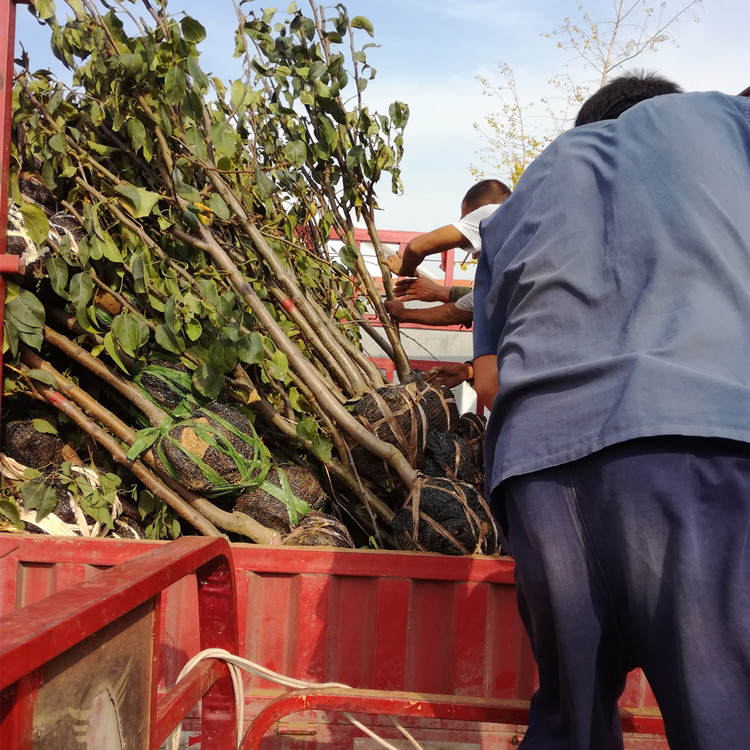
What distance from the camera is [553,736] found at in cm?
119

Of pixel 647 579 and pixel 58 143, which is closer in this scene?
pixel 647 579

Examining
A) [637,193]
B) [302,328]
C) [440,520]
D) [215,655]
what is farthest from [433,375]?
[637,193]

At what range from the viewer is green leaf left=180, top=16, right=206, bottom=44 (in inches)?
102

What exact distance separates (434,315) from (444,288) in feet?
0.71

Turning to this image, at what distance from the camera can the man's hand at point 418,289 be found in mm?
3428

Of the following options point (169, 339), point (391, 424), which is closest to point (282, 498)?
point (391, 424)

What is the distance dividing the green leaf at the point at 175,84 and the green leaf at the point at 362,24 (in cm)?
93

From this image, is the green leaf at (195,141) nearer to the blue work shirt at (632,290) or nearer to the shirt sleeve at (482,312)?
the shirt sleeve at (482,312)

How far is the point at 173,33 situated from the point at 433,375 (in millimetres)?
1595

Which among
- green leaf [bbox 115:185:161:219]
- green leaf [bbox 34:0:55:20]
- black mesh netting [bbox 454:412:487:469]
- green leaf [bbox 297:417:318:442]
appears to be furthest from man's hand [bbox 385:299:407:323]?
green leaf [bbox 34:0:55:20]

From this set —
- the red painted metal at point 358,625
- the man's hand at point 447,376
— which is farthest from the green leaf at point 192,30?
the red painted metal at point 358,625

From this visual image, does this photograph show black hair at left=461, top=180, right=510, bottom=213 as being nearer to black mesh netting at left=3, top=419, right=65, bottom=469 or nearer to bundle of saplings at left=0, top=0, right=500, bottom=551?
bundle of saplings at left=0, top=0, right=500, bottom=551

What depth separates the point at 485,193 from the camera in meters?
3.54

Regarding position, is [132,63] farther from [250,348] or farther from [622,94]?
[622,94]
